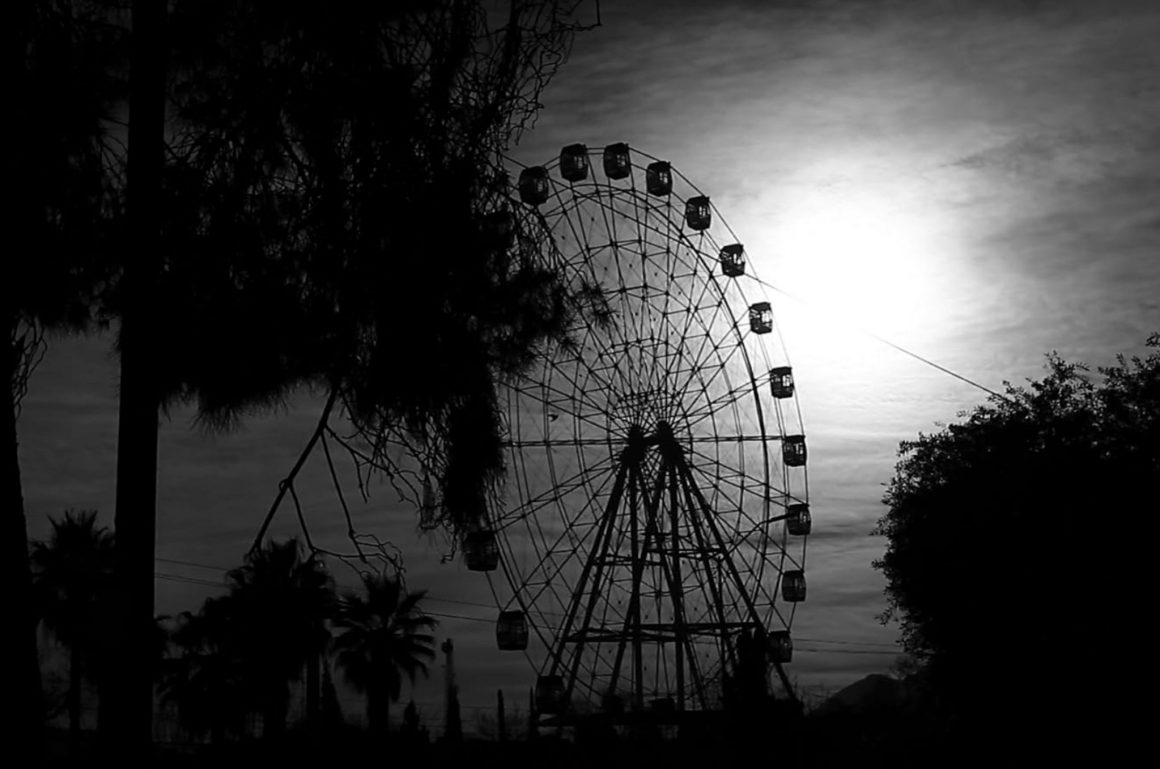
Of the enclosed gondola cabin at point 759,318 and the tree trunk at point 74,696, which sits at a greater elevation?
the enclosed gondola cabin at point 759,318

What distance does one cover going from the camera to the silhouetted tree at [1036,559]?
26609mm

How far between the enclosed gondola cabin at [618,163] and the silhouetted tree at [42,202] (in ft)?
86.9

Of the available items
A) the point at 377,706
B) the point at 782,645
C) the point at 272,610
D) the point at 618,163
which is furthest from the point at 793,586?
the point at 272,610

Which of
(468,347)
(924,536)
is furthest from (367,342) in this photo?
(924,536)

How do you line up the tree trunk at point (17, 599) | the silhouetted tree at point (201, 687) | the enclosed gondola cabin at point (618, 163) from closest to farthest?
the tree trunk at point (17, 599) < the enclosed gondola cabin at point (618, 163) < the silhouetted tree at point (201, 687)

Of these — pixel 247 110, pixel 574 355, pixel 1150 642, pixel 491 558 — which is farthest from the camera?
pixel 491 558

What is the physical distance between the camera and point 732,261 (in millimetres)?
36719

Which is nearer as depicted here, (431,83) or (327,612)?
(431,83)

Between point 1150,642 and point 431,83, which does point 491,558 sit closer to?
point 1150,642

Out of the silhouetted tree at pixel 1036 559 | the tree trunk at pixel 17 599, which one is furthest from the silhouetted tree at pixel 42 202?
the silhouetted tree at pixel 1036 559

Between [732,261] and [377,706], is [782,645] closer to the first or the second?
[732,261]

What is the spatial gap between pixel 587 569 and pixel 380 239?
2515 centimetres

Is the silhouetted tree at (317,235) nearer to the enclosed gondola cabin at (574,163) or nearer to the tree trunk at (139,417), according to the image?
the tree trunk at (139,417)

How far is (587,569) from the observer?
107 feet
